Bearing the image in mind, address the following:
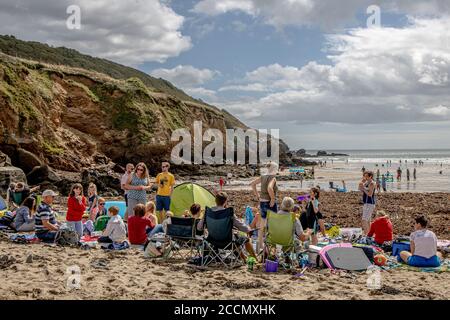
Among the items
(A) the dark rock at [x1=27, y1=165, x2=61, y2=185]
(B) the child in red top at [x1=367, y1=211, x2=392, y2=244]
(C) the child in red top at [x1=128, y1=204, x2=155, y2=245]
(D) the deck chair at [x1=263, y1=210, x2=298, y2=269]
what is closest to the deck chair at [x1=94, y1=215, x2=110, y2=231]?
(C) the child in red top at [x1=128, y1=204, x2=155, y2=245]

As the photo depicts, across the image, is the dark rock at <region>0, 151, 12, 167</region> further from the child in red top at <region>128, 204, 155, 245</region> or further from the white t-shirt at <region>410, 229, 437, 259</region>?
the white t-shirt at <region>410, 229, 437, 259</region>

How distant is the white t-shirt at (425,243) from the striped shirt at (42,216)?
679cm

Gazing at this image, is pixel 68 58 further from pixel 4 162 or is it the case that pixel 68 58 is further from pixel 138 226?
pixel 138 226

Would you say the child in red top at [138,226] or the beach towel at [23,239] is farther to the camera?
the beach towel at [23,239]

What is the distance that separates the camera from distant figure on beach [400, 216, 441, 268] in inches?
302

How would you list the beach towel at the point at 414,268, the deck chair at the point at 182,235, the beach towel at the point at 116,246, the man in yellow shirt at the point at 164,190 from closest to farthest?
the beach towel at the point at 414,268
the deck chair at the point at 182,235
the beach towel at the point at 116,246
the man in yellow shirt at the point at 164,190

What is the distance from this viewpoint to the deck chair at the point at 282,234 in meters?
7.82

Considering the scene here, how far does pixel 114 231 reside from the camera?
9266mm

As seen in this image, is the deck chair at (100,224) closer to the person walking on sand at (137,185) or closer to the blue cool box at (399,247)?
the person walking on sand at (137,185)

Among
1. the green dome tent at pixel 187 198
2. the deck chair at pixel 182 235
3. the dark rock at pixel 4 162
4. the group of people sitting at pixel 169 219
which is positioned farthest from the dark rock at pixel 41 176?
the deck chair at pixel 182 235

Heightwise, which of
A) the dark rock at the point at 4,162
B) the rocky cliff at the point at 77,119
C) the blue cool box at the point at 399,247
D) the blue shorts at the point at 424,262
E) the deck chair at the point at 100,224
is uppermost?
the rocky cliff at the point at 77,119

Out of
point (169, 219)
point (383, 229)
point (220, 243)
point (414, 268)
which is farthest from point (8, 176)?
point (414, 268)
